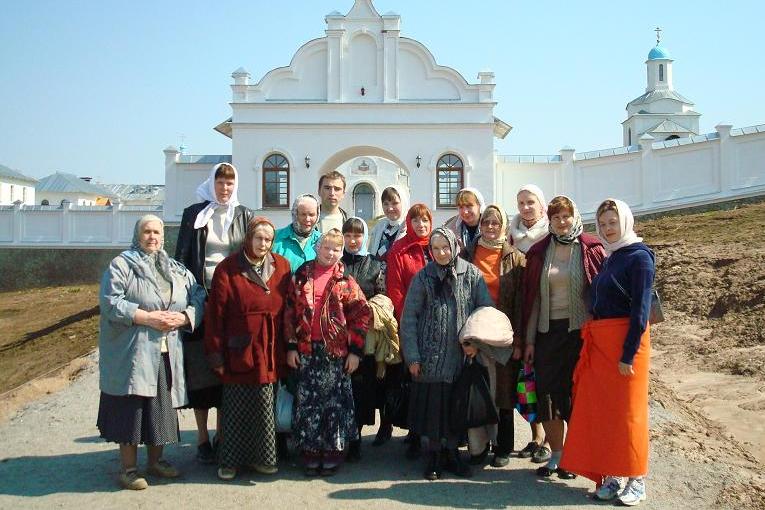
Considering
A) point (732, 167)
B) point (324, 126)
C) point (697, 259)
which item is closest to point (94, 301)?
point (324, 126)

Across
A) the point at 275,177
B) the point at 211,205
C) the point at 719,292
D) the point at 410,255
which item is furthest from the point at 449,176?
the point at 211,205

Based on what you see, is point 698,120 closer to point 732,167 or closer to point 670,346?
point 732,167

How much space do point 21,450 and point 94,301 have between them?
1244 centimetres

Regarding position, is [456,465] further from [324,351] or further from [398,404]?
[324,351]

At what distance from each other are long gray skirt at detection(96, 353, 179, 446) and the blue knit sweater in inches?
113

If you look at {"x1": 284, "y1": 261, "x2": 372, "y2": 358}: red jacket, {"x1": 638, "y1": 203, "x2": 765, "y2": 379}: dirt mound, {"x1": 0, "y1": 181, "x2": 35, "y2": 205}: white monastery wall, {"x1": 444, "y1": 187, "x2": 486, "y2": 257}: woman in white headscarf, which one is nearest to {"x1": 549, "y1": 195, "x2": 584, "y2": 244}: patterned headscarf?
{"x1": 444, "y1": 187, "x2": 486, "y2": 257}: woman in white headscarf

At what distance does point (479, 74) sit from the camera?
67.8 ft

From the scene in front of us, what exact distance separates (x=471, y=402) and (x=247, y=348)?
1542mm

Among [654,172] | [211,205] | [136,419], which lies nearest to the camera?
[136,419]

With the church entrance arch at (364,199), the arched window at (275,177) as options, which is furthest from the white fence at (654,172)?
the church entrance arch at (364,199)

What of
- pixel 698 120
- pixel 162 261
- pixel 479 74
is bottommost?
pixel 162 261

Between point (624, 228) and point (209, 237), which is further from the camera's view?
point (209, 237)

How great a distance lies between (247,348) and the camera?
4957mm

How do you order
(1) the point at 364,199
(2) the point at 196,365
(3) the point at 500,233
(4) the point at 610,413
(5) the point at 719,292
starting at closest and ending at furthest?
(4) the point at 610,413
(2) the point at 196,365
(3) the point at 500,233
(5) the point at 719,292
(1) the point at 364,199
